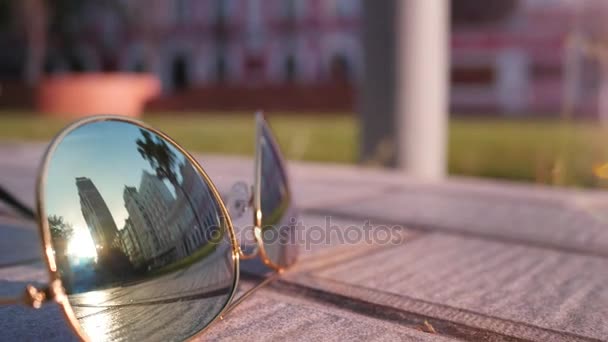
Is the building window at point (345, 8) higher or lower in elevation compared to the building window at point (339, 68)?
higher

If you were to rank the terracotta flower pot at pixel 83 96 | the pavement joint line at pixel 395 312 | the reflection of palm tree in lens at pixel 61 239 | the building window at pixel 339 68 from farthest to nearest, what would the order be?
1. the building window at pixel 339 68
2. the terracotta flower pot at pixel 83 96
3. the pavement joint line at pixel 395 312
4. the reflection of palm tree in lens at pixel 61 239

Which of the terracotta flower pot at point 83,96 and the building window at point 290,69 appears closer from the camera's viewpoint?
the terracotta flower pot at point 83,96

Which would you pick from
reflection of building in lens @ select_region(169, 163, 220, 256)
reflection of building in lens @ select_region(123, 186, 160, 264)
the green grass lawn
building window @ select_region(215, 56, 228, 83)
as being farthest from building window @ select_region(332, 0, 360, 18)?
reflection of building in lens @ select_region(123, 186, 160, 264)

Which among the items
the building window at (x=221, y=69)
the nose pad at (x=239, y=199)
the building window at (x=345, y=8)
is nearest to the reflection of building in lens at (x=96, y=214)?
the nose pad at (x=239, y=199)

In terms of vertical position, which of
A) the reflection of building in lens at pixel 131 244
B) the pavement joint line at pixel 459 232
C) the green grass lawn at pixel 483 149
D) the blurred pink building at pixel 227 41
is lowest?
the green grass lawn at pixel 483 149

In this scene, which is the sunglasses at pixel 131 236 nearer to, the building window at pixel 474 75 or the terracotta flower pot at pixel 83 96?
the terracotta flower pot at pixel 83 96

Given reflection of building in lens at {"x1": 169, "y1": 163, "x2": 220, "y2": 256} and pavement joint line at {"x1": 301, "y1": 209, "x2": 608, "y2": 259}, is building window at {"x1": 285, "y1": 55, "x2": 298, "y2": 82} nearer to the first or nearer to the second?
pavement joint line at {"x1": 301, "y1": 209, "x2": 608, "y2": 259}

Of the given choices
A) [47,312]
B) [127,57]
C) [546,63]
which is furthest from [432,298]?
[127,57]
